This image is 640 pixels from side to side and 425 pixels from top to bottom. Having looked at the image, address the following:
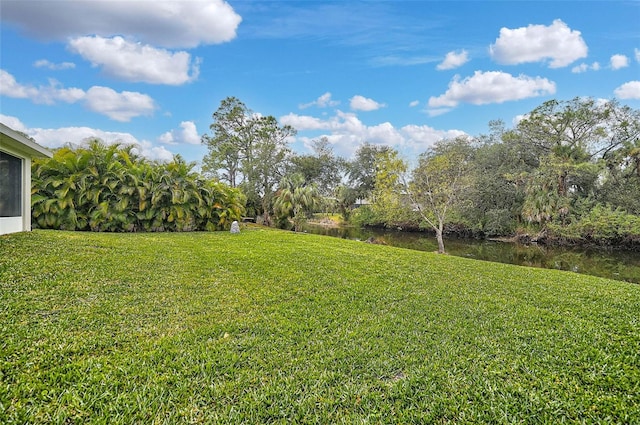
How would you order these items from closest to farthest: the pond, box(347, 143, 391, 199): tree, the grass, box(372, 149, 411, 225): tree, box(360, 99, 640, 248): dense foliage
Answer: the grass
the pond
box(372, 149, 411, 225): tree
box(360, 99, 640, 248): dense foliage
box(347, 143, 391, 199): tree

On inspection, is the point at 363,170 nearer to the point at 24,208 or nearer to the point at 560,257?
the point at 560,257

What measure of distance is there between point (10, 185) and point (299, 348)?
26.2ft

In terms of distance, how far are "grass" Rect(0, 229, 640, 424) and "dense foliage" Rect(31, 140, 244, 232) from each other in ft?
16.8

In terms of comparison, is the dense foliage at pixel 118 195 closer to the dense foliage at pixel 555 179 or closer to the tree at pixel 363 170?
the dense foliage at pixel 555 179

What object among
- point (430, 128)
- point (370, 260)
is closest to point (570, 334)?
point (370, 260)

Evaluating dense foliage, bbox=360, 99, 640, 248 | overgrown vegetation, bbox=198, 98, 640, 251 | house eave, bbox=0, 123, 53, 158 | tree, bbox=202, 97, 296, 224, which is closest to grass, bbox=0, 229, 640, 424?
house eave, bbox=0, 123, 53, 158

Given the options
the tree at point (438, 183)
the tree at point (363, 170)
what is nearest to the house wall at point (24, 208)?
the tree at point (438, 183)

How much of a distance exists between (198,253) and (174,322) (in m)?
4.07

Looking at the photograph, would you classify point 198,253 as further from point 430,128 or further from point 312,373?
point 430,128

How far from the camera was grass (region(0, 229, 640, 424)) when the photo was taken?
215 cm

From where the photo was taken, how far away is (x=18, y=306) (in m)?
3.36

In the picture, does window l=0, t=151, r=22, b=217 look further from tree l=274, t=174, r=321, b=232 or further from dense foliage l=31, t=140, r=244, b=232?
tree l=274, t=174, r=321, b=232

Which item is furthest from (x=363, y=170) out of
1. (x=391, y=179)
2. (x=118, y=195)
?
(x=118, y=195)

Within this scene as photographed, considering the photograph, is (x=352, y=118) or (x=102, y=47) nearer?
(x=102, y=47)
